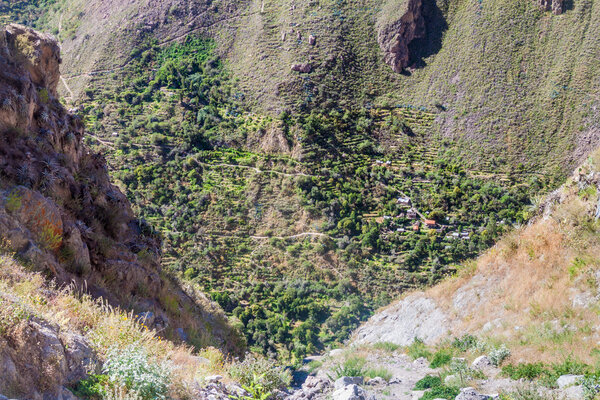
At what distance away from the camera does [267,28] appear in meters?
43.0

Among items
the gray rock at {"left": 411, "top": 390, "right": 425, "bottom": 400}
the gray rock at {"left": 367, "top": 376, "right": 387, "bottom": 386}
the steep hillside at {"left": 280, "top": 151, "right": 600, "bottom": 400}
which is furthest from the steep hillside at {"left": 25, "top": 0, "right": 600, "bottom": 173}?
the gray rock at {"left": 411, "top": 390, "right": 425, "bottom": 400}

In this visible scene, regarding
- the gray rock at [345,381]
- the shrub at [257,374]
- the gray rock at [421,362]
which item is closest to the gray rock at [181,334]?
the shrub at [257,374]

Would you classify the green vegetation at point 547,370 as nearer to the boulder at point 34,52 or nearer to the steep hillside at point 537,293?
the steep hillside at point 537,293

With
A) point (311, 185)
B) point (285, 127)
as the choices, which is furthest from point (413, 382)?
Answer: point (285, 127)

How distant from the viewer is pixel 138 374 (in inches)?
174

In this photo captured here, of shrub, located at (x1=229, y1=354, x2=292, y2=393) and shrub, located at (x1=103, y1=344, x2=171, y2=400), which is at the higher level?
shrub, located at (x1=103, y1=344, x2=171, y2=400)

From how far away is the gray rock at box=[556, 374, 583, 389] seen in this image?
5.96 meters

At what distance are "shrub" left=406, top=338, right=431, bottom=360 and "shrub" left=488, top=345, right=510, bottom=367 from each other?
7.81ft

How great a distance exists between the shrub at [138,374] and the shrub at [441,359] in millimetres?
6577

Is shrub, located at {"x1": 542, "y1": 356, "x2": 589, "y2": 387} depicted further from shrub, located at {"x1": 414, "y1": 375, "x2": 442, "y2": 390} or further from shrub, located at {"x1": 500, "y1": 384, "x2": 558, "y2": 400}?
shrub, located at {"x1": 414, "y1": 375, "x2": 442, "y2": 390}

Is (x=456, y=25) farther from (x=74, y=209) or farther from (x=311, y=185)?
(x=74, y=209)

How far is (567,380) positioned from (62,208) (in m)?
9.41

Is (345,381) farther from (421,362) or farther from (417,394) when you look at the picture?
(421,362)

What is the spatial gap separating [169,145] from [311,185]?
1253 cm
